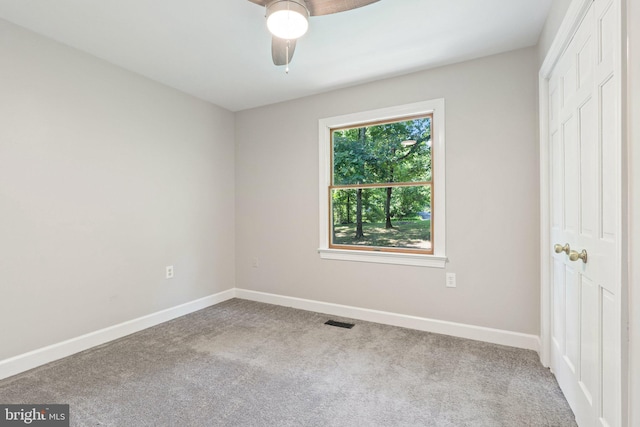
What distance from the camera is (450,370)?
2191mm

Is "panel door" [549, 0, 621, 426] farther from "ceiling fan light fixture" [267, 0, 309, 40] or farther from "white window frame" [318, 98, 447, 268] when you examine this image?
"ceiling fan light fixture" [267, 0, 309, 40]

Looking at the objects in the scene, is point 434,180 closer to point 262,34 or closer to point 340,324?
point 340,324

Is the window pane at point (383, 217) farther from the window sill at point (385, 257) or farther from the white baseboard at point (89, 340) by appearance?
the white baseboard at point (89, 340)

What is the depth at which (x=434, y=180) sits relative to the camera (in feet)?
9.55

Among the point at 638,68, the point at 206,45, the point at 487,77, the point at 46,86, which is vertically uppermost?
the point at 206,45

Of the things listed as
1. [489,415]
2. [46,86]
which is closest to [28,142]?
[46,86]

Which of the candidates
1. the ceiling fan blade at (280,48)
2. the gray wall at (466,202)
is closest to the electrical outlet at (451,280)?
the gray wall at (466,202)

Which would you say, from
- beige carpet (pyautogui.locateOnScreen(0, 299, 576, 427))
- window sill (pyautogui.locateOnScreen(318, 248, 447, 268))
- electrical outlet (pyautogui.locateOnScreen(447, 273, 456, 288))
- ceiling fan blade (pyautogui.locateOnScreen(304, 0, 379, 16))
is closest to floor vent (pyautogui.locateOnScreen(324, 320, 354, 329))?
beige carpet (pyautogui.locateOnScreen(0, 299, 576, 427))

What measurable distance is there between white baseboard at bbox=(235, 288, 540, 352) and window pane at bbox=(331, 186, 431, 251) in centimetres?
71

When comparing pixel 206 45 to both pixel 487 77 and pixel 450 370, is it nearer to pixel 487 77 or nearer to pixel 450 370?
pixel 487 77

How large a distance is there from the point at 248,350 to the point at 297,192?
1.82 m

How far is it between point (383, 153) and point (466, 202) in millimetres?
976

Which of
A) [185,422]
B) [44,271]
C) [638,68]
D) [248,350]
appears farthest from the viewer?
[248,350]

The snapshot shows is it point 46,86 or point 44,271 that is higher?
point 46,86
